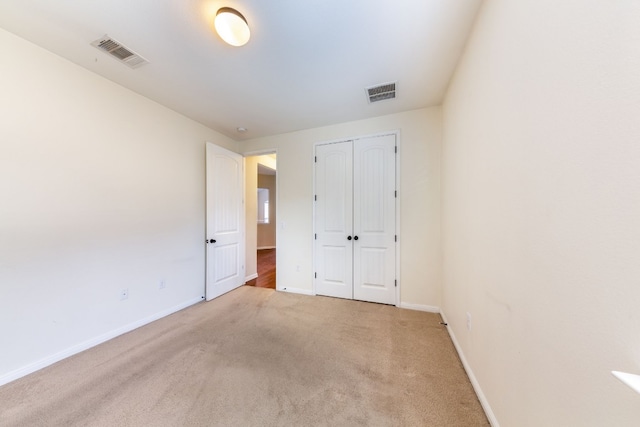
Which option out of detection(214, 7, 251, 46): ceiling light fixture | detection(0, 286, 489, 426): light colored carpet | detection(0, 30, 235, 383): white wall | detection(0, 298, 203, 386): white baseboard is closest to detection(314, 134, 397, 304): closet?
detection(0, 286, 489, 426): light colored carpet

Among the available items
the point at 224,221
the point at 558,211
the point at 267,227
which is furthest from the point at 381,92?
the point at 267,227

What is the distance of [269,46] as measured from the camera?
1.76 metres

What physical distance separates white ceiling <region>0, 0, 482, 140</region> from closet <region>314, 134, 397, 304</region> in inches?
28.0

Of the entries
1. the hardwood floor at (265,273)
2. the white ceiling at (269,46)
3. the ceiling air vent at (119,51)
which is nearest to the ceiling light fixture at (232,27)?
the white ceiling at (269,46)

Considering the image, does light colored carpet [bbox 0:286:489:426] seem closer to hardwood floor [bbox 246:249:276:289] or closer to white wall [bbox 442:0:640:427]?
white wall [bbox 442:0:640:427]

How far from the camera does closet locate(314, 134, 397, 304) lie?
298cm

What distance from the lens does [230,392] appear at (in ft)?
4.99

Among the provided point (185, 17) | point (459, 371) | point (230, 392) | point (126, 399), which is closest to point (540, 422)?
point (459, 371)

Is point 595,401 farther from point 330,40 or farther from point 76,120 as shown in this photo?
point 76,120

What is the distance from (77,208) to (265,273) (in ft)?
10.6

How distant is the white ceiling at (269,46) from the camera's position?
4.79 ft

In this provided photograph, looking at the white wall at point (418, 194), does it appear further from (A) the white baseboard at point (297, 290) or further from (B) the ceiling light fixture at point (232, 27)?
(B) the ceiling light fixture at point (232, 27)

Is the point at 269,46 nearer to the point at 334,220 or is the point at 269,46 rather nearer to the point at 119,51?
the point at 119,51

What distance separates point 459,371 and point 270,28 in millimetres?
2985
